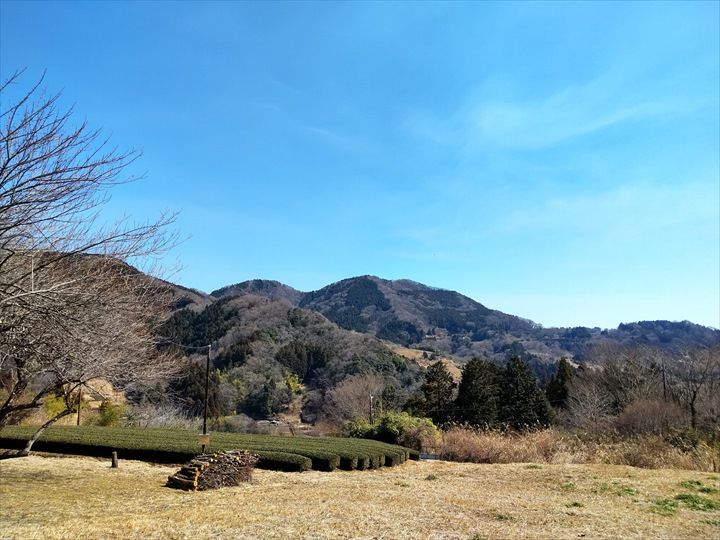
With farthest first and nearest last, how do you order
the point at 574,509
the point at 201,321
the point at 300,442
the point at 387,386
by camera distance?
the point at 201,321 < the point at 387,386 < the point at 300,442 < the point at 574,509

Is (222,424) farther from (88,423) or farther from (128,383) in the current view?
(128,383)

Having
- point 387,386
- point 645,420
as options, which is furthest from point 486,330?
point 645,420

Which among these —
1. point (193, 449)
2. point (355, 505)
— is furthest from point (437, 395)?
point (355, 505)

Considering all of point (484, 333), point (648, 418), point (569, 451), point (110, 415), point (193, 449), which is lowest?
point (569, 451)

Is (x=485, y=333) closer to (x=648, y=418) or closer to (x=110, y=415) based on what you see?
(x=648, y=418)

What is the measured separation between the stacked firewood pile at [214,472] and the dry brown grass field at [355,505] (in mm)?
351

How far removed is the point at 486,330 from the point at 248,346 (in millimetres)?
134377

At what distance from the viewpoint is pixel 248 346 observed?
66.1 m

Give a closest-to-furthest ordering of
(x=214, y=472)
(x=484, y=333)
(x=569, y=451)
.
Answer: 1. (x=214, y=472)
2. (x=569, y=451)
3. (x=484, y=333)

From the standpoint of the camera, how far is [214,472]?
11.3 m

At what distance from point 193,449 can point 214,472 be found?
144 inches

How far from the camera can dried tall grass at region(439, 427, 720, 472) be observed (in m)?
15.2

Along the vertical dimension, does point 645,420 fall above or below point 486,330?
below

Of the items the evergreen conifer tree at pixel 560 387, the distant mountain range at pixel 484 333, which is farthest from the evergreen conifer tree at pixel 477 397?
the distant mountain range at pixel 484 333
